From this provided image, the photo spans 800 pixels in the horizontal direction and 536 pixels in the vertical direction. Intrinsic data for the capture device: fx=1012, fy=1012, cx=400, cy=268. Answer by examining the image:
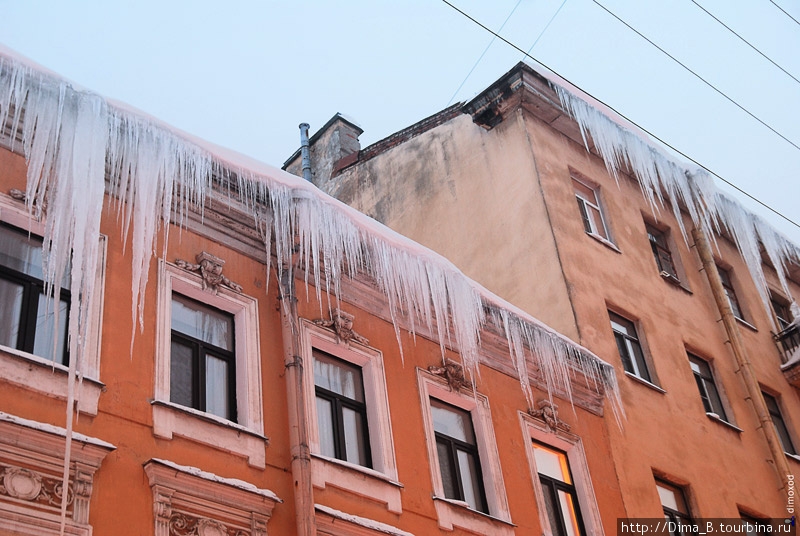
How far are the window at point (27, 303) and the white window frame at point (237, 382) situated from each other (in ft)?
2.74

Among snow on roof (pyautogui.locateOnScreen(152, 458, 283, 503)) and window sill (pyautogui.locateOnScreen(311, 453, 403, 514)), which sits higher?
window sill (pyautogui.locateOnScreen(311, 453, 403, 514))

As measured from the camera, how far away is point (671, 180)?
17609 millimetres

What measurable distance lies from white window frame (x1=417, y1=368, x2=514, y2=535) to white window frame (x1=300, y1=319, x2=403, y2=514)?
1.90 ft

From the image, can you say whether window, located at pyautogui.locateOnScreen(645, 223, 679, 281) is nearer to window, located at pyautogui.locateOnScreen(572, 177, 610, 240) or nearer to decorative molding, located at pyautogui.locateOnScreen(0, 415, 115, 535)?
window, located at pyautogui.locateOnScreen(572, 177, 610, 240)

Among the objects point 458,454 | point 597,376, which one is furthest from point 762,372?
point 458,454

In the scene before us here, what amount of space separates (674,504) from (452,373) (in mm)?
4172

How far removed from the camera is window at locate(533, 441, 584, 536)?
11543 mm

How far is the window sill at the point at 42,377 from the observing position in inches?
288

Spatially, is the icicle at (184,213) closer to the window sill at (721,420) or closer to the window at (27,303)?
the window at (27,303)

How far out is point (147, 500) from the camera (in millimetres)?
7520

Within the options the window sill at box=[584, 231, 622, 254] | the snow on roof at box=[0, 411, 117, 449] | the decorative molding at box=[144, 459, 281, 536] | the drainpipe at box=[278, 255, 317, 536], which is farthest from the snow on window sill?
the snow on roof at box=[0, 411, 117, 449]

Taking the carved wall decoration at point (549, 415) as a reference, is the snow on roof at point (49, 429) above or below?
below

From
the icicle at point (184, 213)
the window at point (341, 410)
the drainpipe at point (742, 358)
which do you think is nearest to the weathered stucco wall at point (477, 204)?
the icicle at point (184, 213)

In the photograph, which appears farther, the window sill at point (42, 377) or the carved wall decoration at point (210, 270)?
the carved wall decoration at point (210, 270)
